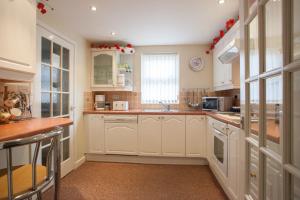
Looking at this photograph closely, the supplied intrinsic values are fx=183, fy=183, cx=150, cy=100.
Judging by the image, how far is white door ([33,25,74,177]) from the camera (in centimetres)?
214

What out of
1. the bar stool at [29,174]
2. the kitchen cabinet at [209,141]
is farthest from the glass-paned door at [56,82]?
the kitchen cabinet at [209,141]

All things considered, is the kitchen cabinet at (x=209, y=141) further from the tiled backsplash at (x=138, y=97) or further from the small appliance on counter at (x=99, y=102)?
the small appliance on counter at (x=99, y=102)

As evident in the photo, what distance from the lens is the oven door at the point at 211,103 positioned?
2908mm

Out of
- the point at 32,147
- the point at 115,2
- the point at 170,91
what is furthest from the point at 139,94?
the point at 32,147

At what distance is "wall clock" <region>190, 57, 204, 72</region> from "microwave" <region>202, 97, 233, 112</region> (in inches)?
27.9

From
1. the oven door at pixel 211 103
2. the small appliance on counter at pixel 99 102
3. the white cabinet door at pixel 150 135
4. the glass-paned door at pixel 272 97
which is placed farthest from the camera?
the small appliance on counter at pixel 99 102

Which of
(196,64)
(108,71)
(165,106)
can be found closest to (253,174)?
(165,106)

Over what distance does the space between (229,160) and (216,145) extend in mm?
539

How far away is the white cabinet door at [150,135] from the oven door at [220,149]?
3.01ft

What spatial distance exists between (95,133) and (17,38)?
6.61ft

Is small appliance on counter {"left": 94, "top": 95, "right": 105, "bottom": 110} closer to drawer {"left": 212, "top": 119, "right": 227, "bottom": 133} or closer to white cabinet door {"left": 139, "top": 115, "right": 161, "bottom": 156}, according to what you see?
white cabinet door {"left": 139, "top": 115, "right": 161, "bottom": 156}

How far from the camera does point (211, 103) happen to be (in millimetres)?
3039

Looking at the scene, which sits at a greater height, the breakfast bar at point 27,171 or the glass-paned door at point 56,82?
A: the glass-paned door at point 56,82

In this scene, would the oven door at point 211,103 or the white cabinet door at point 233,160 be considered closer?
the white cabinet door at point 233,160
